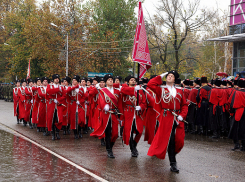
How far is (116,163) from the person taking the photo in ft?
25.8

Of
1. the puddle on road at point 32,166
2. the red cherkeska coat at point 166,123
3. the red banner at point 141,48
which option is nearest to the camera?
the puddle on road at point 32,166

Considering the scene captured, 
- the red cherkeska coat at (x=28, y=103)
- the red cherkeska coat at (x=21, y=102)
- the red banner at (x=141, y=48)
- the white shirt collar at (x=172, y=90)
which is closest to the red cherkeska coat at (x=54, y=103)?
the red banner at (x=141, y=48)

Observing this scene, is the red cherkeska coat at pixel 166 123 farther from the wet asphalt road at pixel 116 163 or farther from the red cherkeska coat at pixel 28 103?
the red cherkeska coat at pixel 28 103

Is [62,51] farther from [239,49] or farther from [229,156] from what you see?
[229,156]

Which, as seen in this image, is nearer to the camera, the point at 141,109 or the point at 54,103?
the point at 141,109

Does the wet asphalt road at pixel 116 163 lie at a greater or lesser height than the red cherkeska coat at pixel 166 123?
lesser

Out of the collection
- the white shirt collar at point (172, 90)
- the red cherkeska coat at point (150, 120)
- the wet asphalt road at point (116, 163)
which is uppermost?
the white shirt collar at point (172, 90)

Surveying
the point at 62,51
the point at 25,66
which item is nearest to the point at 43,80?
the point at 62,51

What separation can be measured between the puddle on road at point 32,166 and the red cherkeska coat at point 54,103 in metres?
1.51

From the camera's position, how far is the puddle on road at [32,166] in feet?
21.6

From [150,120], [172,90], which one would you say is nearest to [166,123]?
[172,90]

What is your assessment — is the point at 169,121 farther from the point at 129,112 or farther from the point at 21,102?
the point at 21,102

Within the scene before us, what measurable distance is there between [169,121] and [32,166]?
3.06 m

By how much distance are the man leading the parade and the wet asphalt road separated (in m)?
0.45
